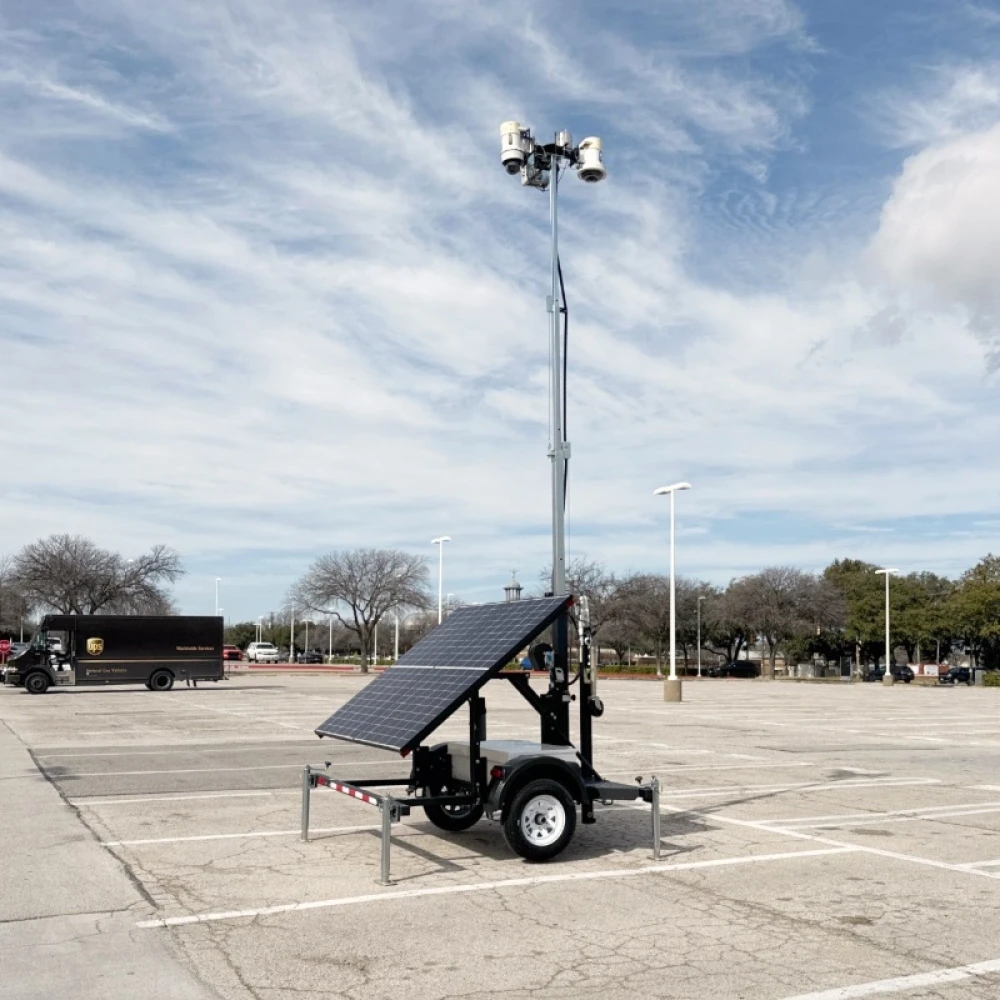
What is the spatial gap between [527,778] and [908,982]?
3.63m

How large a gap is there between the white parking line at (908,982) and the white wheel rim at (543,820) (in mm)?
3524

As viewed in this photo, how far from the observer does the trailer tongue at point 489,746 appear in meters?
9.06

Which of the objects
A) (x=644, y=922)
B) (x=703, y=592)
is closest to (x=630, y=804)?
(x=644, y=922)

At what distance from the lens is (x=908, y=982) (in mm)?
6168

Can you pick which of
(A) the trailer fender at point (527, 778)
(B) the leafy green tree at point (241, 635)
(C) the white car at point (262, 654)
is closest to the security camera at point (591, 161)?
(A) the trailer fender at point (527, 778)

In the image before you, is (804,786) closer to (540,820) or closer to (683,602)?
(540,820)

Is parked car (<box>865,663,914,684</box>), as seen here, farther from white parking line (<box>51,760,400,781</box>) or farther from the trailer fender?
the trailer fender

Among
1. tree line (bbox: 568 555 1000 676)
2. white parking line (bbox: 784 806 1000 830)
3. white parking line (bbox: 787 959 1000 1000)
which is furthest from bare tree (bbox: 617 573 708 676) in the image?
white parking line (bbox: 787 959 1000 1000)

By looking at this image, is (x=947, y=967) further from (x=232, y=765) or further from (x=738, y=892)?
(x=232, y=765)

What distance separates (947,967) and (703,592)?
8563 centimetres

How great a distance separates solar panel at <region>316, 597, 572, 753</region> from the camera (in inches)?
352

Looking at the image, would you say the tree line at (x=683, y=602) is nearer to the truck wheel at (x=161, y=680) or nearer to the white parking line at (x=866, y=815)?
the truck wheel at (x=161, y=680)

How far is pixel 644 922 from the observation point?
746cm

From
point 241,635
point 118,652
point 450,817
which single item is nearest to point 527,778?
point 450,817
